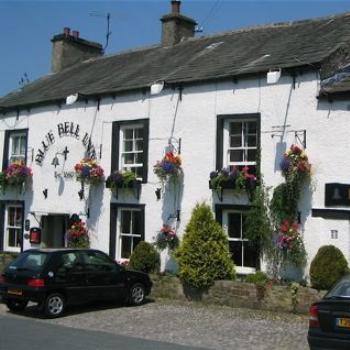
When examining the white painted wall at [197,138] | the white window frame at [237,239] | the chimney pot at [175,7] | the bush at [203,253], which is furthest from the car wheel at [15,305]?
the chimney pot at [175,7]

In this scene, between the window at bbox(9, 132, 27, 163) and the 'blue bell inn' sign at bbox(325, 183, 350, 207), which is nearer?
the 'blue bell inn' sign at bbox(325, 183, 350, 207)

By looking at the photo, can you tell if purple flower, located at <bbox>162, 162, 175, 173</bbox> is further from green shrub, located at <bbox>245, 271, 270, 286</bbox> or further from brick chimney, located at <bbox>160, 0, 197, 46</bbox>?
brick chimney, located at <bbox>160, 0, 197, 46</bbox>

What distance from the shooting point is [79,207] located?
19.3m

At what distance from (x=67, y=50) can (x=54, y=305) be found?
49.2 feet

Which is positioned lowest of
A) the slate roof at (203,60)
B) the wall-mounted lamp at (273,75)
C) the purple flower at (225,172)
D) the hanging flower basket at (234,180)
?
the hanging flower basket at (234,180)

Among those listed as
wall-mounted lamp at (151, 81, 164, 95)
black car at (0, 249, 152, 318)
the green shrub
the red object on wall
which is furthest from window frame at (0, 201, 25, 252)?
the green shrub

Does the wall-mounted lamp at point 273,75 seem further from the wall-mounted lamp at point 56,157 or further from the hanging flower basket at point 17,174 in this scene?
the hanging flower basket at point 17,174

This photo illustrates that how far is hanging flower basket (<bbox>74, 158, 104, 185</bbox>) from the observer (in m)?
18.5

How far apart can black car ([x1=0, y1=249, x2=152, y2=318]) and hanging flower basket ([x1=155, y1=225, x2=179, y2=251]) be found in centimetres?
227

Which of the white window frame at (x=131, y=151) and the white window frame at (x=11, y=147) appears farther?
the white window frame at (x=11, y=147)

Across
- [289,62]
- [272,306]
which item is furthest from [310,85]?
[272,306]

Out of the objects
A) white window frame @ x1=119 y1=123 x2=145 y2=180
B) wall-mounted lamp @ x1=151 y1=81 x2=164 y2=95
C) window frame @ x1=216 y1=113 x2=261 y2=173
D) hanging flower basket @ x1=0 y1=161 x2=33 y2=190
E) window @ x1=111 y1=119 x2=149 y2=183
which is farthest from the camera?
hanging flower basket @ x1=0 y1=161 x2=33 y2=190

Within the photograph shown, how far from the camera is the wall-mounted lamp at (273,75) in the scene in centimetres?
1486

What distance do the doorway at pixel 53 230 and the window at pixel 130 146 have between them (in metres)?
3.30
